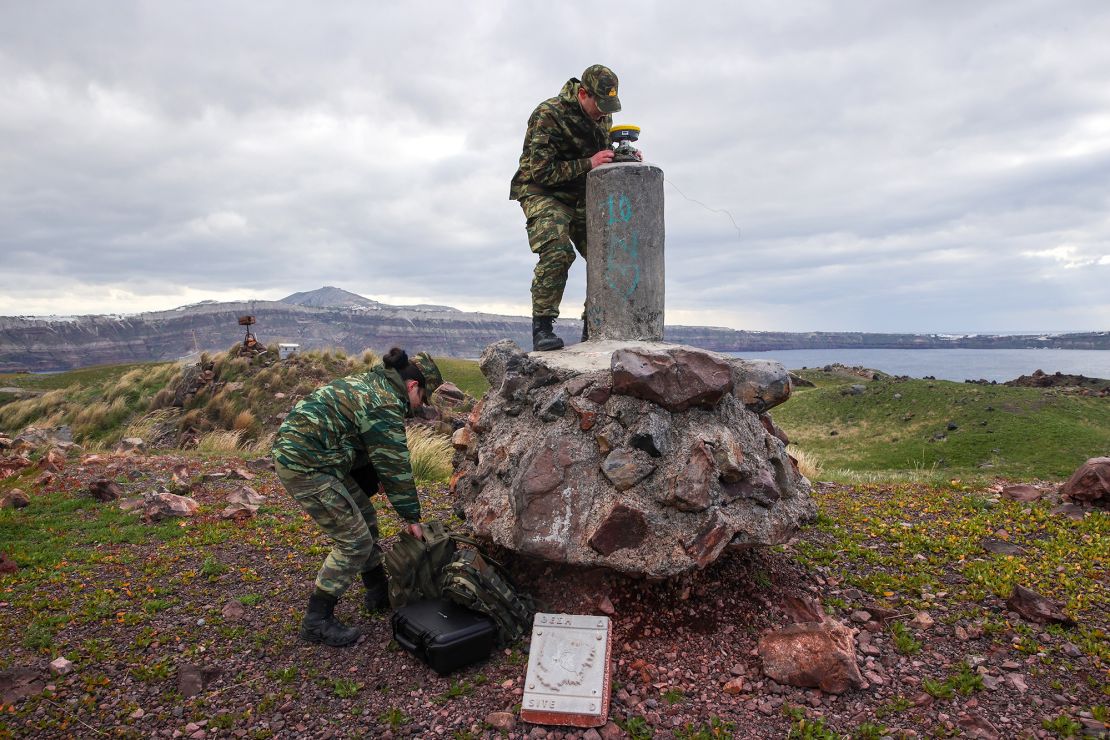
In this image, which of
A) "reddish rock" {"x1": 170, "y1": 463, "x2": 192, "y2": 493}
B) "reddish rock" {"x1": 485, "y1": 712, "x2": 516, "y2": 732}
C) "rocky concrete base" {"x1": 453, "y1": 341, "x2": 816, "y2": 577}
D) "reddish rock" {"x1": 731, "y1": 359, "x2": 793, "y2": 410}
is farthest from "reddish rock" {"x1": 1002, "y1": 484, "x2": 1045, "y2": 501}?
"reddish rock" {"x1": 170, "y1": 463, "x2": 192, "y2": 493}

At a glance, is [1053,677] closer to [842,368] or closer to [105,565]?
[105,565]

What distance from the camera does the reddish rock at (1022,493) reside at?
6.91m

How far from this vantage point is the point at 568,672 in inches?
155

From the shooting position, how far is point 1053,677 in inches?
151

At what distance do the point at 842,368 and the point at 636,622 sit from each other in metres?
31.5

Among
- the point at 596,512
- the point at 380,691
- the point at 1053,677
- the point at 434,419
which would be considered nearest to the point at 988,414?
the point at 434,419

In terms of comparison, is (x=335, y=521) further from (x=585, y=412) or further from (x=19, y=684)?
(x=19, y=684)

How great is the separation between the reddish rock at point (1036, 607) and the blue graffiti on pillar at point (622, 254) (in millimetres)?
3757

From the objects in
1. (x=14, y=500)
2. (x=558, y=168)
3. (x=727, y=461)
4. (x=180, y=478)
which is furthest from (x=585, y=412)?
(x=14, y=500)

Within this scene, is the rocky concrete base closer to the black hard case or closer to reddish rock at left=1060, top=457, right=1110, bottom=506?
the black hard case

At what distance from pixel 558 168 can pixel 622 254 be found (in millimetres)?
1072

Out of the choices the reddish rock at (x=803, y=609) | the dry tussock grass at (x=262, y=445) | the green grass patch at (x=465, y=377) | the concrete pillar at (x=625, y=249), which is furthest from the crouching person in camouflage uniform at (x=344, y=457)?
the green grass patch at (x=465, y=377)

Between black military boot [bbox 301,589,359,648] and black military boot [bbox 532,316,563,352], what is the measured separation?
285 cm

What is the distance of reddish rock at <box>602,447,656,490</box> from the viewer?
4484mm
